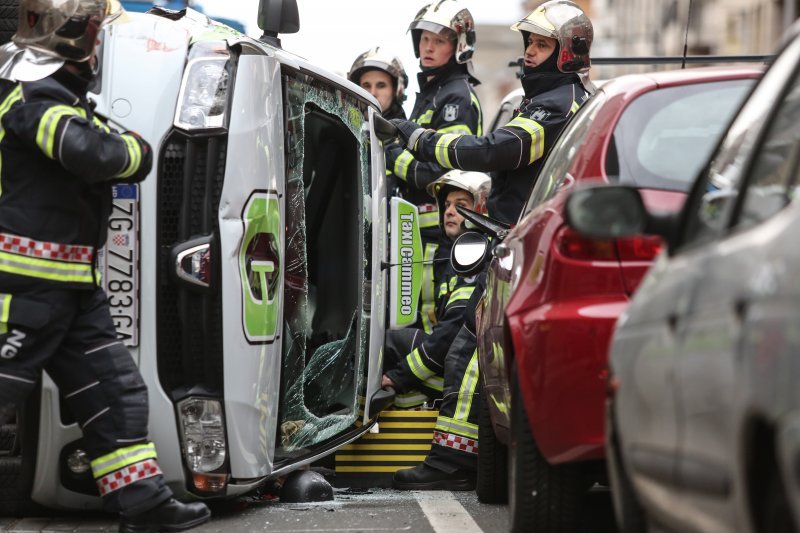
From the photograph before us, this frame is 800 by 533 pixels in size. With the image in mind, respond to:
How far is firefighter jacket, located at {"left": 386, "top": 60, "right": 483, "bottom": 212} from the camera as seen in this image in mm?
9344

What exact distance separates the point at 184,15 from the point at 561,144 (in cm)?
169

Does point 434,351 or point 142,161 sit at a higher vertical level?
point 142,161

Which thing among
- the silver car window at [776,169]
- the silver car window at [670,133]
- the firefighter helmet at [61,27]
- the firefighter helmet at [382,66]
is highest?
the firefighter helmet at [382,66]

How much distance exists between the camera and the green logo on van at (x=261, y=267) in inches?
234

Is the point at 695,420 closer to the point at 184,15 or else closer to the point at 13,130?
the point at 13,130

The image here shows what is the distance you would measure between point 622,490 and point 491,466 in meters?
2.90

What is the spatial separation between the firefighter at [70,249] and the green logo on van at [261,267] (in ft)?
1.73

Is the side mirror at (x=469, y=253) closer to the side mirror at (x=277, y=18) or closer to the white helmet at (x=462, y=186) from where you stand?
the side mirror at (x=277, y=18)

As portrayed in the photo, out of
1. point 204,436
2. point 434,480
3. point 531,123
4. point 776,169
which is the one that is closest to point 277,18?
point 531,123

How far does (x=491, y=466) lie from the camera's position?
6789 mm

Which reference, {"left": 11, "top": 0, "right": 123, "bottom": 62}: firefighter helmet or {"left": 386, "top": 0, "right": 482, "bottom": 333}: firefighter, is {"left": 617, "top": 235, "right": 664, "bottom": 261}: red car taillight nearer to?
{"left": 11, "top": 0, "right": 123, "bottom": 62}: firefighter helmet

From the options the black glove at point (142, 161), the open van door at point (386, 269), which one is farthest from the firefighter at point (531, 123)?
the black glove at point (142, 161)

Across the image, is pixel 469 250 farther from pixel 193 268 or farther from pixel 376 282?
pixel 193 268

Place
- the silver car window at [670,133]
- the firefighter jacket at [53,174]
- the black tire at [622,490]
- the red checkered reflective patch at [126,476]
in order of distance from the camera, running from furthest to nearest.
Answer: the red checkered reflective patch at [126,476], the firefighter jacket at [53,174], the silver car window at [670,133], the black tire at [622,490]
